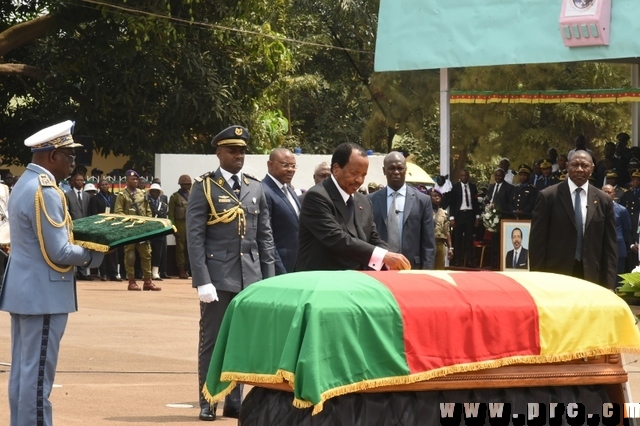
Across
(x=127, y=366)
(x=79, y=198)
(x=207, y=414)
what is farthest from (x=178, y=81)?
(x=207, y=414)

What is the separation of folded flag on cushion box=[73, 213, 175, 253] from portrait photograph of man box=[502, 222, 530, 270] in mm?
13404

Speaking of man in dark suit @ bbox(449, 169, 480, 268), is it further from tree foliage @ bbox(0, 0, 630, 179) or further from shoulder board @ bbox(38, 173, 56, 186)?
shoulder board @ bbox(38, 173, 56, 186)

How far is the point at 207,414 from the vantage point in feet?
29.4

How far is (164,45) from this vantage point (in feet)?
101

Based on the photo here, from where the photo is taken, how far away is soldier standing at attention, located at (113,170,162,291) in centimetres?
2155

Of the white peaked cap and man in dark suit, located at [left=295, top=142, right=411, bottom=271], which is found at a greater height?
the white peaked cap

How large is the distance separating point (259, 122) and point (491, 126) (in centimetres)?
941

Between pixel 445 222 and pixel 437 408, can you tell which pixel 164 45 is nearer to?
pixel 445 222

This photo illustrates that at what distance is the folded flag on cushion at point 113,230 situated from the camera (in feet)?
24.0

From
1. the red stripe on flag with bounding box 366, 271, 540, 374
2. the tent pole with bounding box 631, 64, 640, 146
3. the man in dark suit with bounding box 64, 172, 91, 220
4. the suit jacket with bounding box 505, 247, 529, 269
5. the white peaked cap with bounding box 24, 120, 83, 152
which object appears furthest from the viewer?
the tent pole with bounding box 631, 64, 640, 146

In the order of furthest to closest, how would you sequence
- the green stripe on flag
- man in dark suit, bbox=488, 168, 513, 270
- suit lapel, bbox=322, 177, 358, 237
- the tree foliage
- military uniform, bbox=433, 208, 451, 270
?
1. the tree foliage
2. man in dark suit, bbox=488, 168, 513, 270
3. military uniform, bbox=433, 208, 451, 270
4. suit lapel, bbox=322, 177, 358, 237
5. the green stripe on flag

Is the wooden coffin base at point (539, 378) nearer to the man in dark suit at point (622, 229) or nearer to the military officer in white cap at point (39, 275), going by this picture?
the military officer in white cap at point (39, 275)

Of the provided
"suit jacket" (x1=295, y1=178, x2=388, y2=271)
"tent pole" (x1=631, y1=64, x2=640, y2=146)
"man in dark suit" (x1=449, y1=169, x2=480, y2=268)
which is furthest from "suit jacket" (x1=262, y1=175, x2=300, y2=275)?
"tent pole" (x1=631, y1=64, x2=640, y2=146)

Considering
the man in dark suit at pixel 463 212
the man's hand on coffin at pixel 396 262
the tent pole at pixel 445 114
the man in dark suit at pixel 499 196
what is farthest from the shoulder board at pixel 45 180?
the man in dark suit at pixel 463 212
